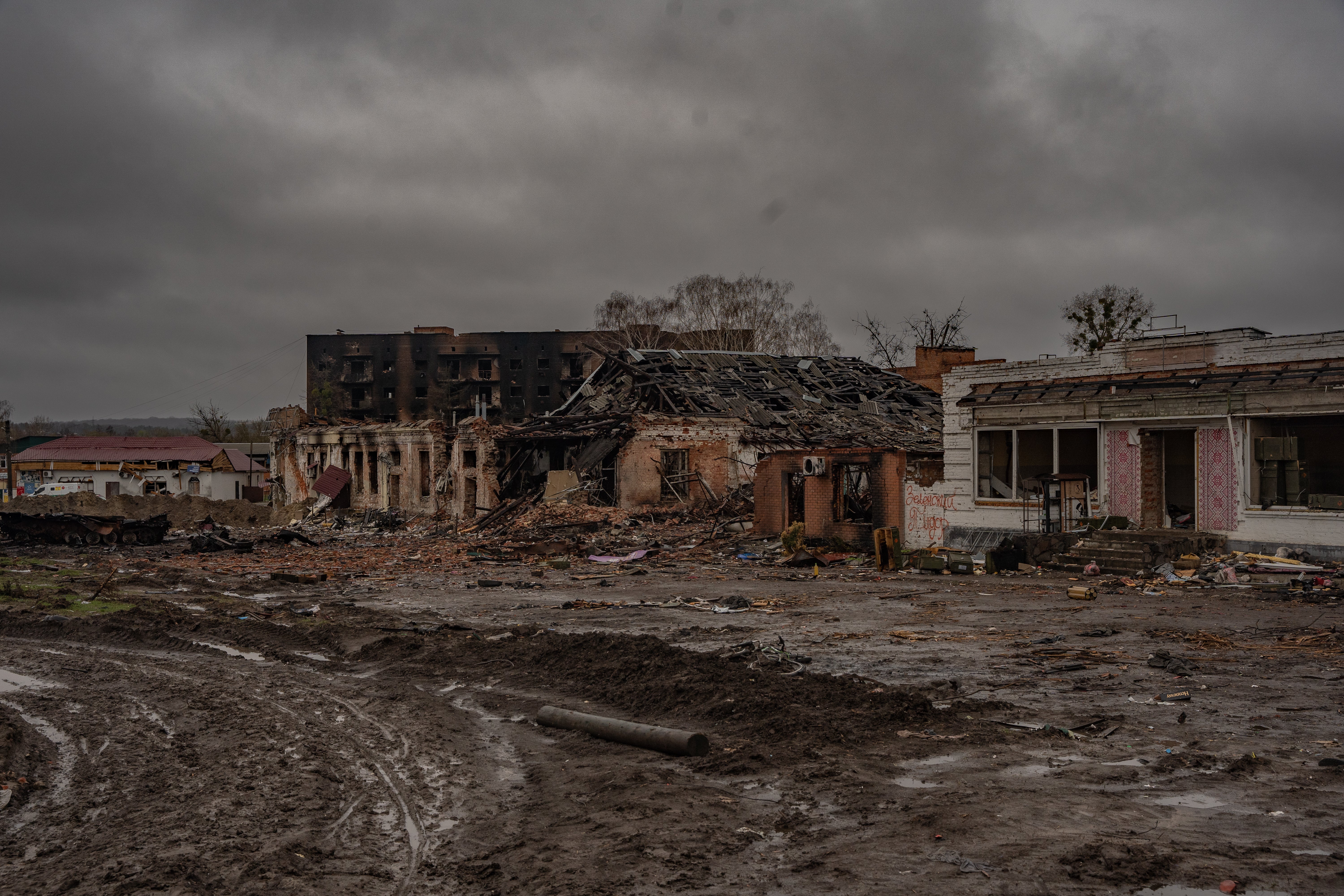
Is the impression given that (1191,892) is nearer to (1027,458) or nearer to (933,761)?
(933,761)

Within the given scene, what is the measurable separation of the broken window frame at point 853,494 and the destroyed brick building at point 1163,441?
1956 millimetres

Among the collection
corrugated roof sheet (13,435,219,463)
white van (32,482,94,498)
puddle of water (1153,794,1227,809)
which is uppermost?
corrugated roof sheet (13,435,219,463)

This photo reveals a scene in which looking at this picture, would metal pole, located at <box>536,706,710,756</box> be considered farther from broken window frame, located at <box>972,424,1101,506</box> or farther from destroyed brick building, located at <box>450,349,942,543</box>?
destroyed brick building, located at <box>450,349,942,543</box>

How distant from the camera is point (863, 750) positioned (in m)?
7.32

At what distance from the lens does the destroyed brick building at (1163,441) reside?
59.1ft

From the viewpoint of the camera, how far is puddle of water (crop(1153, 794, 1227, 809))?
229 inches

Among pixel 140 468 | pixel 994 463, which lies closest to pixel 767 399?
pixel 994 463

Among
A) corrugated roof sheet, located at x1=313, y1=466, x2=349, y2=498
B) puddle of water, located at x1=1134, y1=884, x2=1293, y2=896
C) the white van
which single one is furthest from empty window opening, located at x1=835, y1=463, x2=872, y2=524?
the white van

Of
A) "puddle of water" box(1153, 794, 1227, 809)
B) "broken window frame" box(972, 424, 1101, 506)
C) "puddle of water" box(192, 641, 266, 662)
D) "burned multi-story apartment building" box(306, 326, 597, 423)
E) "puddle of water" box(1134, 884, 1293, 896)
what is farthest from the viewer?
"burned multi-story apartment building" box(306, 326, 597, 423)

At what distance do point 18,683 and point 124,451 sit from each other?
63575 millimetres

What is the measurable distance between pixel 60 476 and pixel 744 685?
69.7 metres

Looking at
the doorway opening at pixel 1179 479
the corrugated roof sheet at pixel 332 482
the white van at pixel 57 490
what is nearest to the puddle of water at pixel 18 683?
the doorway opening at pixel 1179 479

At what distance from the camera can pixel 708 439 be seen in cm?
3203

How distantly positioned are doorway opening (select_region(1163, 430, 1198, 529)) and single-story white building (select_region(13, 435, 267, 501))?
54608 millimetres
